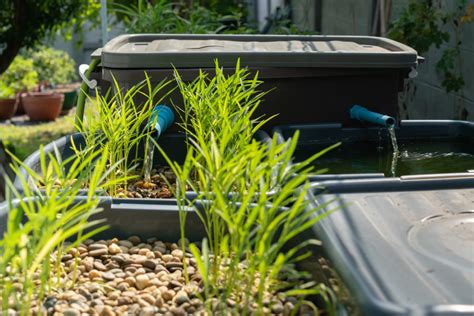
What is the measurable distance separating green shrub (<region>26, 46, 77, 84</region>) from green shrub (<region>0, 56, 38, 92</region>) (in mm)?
A: 1187

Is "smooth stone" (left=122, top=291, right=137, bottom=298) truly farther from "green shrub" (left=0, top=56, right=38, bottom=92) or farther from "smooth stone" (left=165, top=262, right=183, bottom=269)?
"green shrub" (left=0, top=56, right=38, bottom=92)

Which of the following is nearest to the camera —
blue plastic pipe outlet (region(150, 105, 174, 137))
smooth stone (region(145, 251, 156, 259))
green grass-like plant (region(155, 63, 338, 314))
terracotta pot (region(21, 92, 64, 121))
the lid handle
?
green grass-like plant (region(155, 63, 338, 314))

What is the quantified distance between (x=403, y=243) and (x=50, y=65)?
1035 centimetres

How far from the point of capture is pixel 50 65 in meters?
11.4

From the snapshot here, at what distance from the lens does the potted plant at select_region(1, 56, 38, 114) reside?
9.32m

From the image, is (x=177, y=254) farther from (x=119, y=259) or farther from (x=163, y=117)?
(x=163, y=117)

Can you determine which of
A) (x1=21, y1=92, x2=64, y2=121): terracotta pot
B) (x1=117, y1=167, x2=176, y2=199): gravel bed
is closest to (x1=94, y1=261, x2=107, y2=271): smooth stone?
(x1=117, y1=167, x2=176, y2=199): gravel bed

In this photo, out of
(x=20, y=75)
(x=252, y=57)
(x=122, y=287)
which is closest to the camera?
(x=122, y=287)

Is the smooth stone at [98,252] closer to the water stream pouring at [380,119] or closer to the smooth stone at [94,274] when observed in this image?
the smooth stone at [94,274]

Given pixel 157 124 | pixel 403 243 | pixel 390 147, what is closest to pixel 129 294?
pixel 403 243

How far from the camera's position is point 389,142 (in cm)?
302

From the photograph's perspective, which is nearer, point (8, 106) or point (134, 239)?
point (134, 239)

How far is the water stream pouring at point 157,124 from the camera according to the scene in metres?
2.44

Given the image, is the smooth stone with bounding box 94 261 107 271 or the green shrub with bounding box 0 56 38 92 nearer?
the smooth stone with bounding box 94 261 107 271
